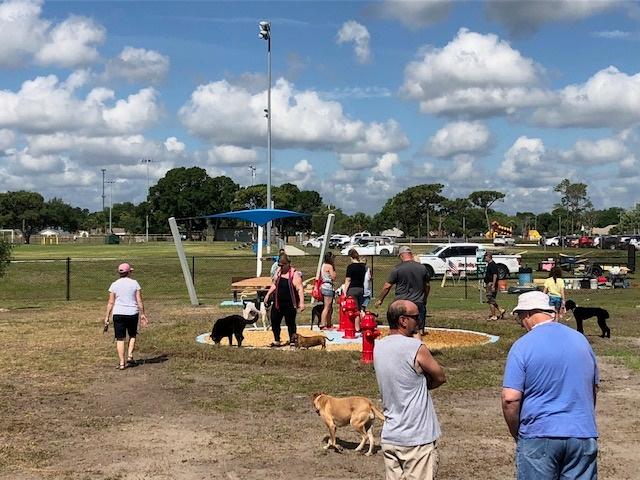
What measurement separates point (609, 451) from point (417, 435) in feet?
10.8

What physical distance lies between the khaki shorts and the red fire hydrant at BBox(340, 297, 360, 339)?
9.65 m

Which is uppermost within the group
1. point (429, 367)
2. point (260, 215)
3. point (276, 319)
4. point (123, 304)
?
point (260, 215)

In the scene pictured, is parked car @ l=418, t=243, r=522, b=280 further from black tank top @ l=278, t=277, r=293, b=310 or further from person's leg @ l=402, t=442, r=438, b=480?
person's leg @ l=402, t=442, r=438, b=480

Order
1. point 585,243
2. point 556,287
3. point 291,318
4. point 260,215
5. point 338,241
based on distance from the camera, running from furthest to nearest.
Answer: point 585,243 → point 338,241 → point 260,215 → point 556,287 → point 291,318

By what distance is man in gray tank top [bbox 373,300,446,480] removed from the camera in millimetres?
4496

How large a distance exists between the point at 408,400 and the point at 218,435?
3520 mm

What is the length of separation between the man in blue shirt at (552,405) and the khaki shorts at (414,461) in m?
0.63

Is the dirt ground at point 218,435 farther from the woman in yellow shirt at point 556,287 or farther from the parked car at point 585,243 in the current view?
the parked car at point 585,243

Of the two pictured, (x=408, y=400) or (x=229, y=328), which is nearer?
(x=408, y=400)

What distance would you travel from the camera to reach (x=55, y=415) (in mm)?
8461

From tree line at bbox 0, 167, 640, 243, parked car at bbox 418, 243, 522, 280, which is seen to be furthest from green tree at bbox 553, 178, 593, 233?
parked car at bbox 418, 243, 522, 280

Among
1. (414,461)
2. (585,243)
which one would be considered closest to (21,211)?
(585,243)

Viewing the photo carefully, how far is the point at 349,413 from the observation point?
6812 millimetres

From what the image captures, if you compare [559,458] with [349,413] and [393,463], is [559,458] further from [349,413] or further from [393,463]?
[349,413]
